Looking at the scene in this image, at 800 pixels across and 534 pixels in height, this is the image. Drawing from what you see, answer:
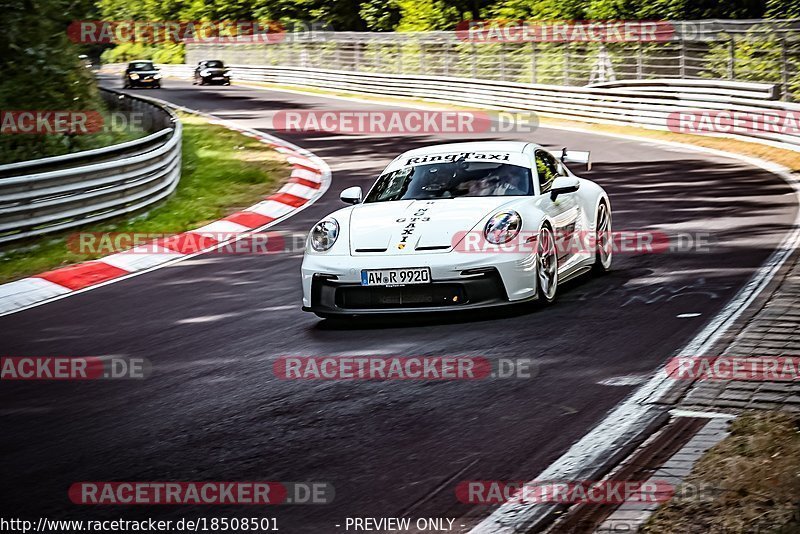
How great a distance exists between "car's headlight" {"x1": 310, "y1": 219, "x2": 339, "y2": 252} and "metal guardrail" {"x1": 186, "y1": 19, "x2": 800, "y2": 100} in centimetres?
1607

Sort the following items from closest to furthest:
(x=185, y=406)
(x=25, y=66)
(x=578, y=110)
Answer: (x=185, y=406) < (x=25, y=66) < (x=578, y=110)

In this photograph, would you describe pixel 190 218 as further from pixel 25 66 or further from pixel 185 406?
pixel 185 406

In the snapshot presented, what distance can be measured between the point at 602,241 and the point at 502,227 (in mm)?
2090

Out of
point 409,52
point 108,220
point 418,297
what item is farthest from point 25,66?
point 409,52

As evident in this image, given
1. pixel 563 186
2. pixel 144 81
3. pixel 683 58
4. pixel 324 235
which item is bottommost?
pixel 144 81

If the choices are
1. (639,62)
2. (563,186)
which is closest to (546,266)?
(563,186)

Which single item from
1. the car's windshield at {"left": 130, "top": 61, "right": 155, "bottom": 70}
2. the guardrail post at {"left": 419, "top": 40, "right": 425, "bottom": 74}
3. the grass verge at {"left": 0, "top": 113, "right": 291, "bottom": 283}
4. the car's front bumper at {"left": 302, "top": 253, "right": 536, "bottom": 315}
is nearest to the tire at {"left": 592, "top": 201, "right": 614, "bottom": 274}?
the car's front bumper at {"left": 302, "top": 253, "right": 536, "bottom": 315}

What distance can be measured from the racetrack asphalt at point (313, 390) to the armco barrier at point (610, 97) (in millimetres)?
10493

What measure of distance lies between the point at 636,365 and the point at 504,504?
2.55 m

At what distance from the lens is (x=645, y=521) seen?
14.6ft

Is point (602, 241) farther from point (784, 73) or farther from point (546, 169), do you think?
point (784, 73)

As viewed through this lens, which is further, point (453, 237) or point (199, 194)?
point (199, 194)

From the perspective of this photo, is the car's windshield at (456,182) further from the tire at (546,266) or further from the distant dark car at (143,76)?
the distant dark car at (143,76)

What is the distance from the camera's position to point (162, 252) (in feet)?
43.5
